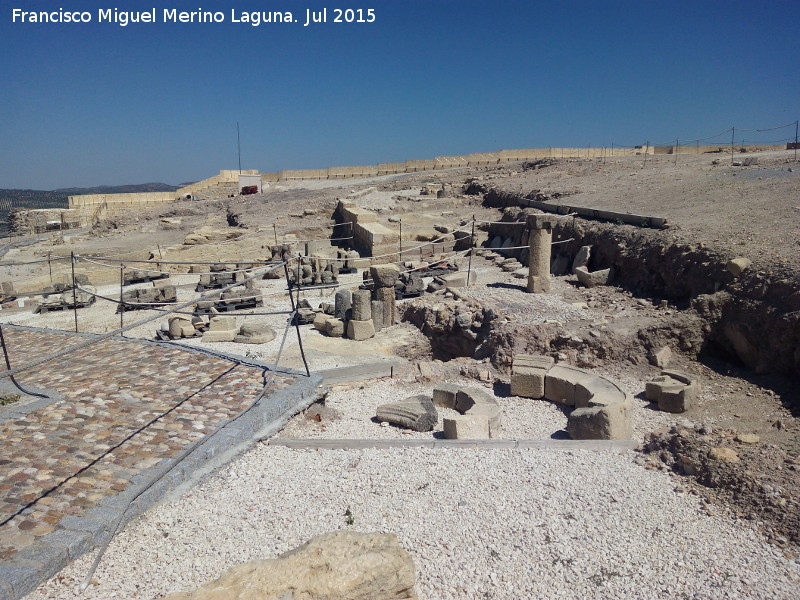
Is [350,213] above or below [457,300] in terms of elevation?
above

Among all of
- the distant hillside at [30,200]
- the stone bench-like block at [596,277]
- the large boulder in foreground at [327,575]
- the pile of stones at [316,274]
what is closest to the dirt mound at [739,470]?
the large boulder in foreground at [327,575]

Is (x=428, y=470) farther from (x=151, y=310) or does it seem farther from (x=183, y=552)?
(x=151, y=310)

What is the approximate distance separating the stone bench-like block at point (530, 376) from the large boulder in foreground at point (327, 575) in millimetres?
5067

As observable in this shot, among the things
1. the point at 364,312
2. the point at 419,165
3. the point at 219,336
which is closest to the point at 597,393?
the point at 364,312

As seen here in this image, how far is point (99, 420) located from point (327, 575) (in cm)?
358

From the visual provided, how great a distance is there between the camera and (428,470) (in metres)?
5.57

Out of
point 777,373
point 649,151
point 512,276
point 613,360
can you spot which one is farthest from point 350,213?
point 649,151

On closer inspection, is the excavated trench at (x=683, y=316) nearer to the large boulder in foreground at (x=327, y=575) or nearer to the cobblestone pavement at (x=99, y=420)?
the cobblestone pavement at (x=99, y=420)

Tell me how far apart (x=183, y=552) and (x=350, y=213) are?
1779 centimetres

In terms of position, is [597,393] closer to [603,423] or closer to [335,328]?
[603,423]

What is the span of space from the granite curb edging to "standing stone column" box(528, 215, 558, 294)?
21.0 feet

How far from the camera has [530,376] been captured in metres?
8.37

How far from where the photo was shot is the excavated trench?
327 inches

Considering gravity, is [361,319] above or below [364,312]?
below
